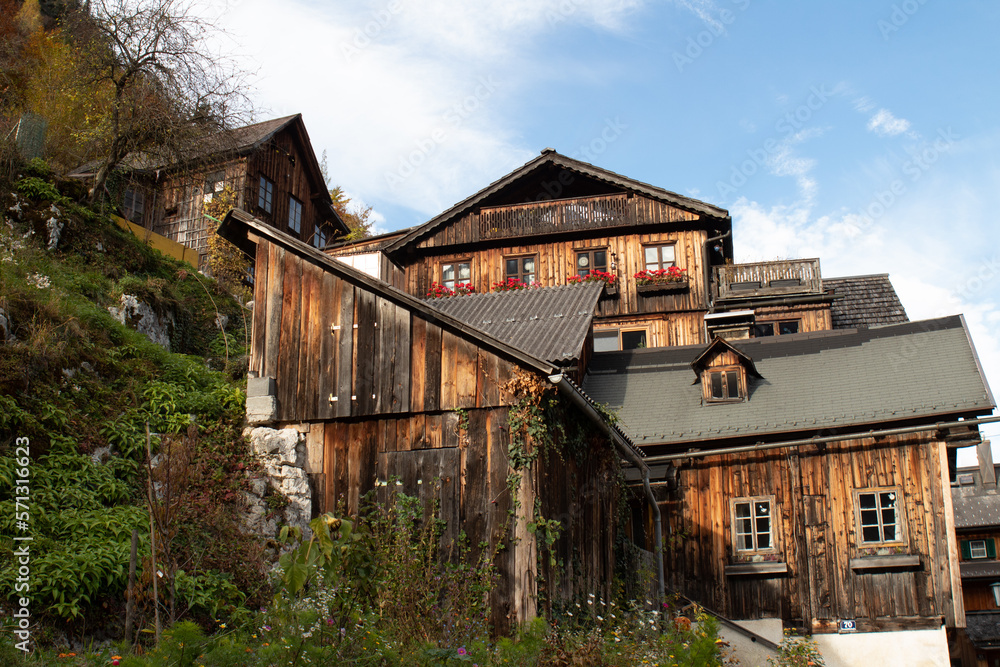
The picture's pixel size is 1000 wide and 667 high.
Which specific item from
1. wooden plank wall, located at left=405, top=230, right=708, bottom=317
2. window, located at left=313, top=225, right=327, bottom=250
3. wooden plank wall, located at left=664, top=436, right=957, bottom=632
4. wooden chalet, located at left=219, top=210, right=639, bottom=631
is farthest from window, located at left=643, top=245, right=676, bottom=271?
window, located at left=313, top=225, right=327, bottom=250

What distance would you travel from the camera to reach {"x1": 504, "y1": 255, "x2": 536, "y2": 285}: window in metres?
25.1

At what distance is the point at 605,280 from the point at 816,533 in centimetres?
1057

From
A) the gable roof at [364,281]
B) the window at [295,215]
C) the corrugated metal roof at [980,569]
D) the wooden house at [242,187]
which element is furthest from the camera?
the corrugated metal roof at [980,569]

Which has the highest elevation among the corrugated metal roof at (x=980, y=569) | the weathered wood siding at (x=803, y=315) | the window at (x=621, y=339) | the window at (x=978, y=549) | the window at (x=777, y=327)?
the weathered wood siding at (x=803, y=315)

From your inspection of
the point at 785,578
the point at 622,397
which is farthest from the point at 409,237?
the point at 785,578

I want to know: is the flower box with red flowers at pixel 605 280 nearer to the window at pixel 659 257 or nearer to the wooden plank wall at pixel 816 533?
the window at pixel 659 257

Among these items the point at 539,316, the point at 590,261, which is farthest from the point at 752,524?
the point at 590,261

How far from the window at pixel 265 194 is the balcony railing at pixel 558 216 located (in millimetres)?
8453

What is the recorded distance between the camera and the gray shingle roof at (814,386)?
15.4 m

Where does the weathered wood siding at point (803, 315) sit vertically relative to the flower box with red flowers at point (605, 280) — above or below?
below

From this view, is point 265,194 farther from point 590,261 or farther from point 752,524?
point 752,524

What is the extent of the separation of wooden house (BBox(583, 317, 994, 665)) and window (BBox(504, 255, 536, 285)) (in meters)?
8.65

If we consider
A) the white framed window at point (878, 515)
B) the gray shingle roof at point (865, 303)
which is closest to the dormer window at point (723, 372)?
the white framed window at point (878, 515)

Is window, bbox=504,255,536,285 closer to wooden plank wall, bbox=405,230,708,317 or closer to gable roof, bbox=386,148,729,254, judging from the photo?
wooden plank wall, bbox=405,230,708,317
